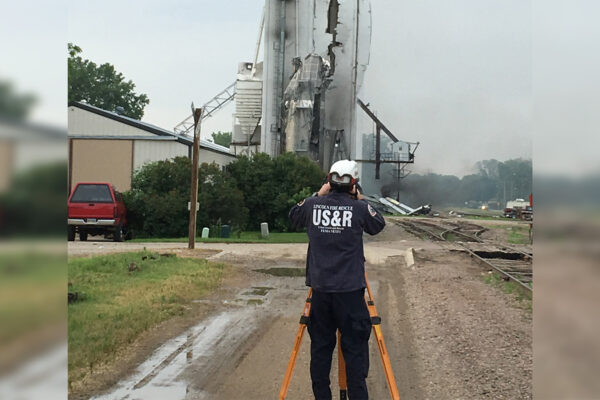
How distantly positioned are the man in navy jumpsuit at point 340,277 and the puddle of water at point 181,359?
144 cm

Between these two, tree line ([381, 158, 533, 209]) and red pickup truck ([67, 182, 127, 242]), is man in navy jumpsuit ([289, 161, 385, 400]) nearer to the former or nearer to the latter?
tree line ([381, 158, 533, 209])

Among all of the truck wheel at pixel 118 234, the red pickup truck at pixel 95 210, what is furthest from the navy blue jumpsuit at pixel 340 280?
the truck wheel at pixel 118 234

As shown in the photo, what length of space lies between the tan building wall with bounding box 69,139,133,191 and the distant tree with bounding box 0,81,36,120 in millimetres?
23799

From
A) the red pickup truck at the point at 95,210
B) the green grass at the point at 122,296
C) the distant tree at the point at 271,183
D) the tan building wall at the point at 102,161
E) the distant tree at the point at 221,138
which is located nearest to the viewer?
the green grass at the point at 122,296

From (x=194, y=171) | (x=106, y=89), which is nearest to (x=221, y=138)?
(x=106, y=89)

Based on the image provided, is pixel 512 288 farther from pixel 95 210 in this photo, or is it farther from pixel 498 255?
pixel 95 210

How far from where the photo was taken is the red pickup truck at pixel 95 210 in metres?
19.0

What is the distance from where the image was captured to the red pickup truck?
62.2ft

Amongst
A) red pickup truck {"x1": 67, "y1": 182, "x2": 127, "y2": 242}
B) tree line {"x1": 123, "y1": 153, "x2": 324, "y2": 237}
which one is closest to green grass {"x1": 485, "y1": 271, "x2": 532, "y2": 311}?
tree line {"x1": 123, "y1": 153, "x2": 324, "y2": 237}

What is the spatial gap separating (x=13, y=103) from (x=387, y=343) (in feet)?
19.0

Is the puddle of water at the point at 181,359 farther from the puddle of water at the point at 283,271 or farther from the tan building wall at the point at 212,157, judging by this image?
the tan building wall at the point at 212,157

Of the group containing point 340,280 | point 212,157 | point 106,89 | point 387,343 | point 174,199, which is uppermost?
point 106,89

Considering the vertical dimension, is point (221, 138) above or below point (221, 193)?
above

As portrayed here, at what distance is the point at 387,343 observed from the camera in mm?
7113
